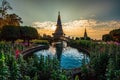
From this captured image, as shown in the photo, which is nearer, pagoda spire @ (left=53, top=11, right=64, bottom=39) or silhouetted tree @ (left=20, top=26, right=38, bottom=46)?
silhouetted tree @ (left=20, top=26, right=38, bottom=46)

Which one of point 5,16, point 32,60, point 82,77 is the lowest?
point 82,77

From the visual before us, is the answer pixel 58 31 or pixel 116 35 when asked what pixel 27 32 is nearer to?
pixel 116 35

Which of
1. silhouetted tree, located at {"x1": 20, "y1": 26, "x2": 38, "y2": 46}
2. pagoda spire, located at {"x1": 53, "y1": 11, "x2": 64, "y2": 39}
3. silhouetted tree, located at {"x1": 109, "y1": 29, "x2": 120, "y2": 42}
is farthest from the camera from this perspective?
pagoda spire, located at {"x1": 53, "y1": 11, "x2": 64, "y2": 39}

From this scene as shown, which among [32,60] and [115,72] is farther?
[32,60]

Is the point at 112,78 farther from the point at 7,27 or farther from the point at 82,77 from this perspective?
the point at 7,27

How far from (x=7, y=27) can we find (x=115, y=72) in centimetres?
3919

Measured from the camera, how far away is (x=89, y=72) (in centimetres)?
1340

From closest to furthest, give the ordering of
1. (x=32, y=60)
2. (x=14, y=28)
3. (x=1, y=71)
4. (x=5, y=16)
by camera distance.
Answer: (x=1, y=71), (x=32, y=60), (x=14, y=28), (x=5, y=16)

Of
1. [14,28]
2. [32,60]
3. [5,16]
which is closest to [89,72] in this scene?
[32,60]

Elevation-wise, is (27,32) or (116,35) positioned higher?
(27,32)

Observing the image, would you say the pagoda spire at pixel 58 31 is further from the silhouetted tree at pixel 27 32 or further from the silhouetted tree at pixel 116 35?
the silhouetted tree at pixel 116 35

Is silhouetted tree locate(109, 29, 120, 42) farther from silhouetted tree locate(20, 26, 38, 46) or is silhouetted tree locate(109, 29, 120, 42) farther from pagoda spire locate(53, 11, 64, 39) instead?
pagoda spire locate(53, 11, 64, 39)

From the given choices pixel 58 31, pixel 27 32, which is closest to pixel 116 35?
pixel 27 32

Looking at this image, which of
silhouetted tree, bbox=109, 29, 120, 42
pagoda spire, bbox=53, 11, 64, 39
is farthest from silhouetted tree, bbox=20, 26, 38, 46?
pagoda spire, bbox=53, 11, 64, 39
